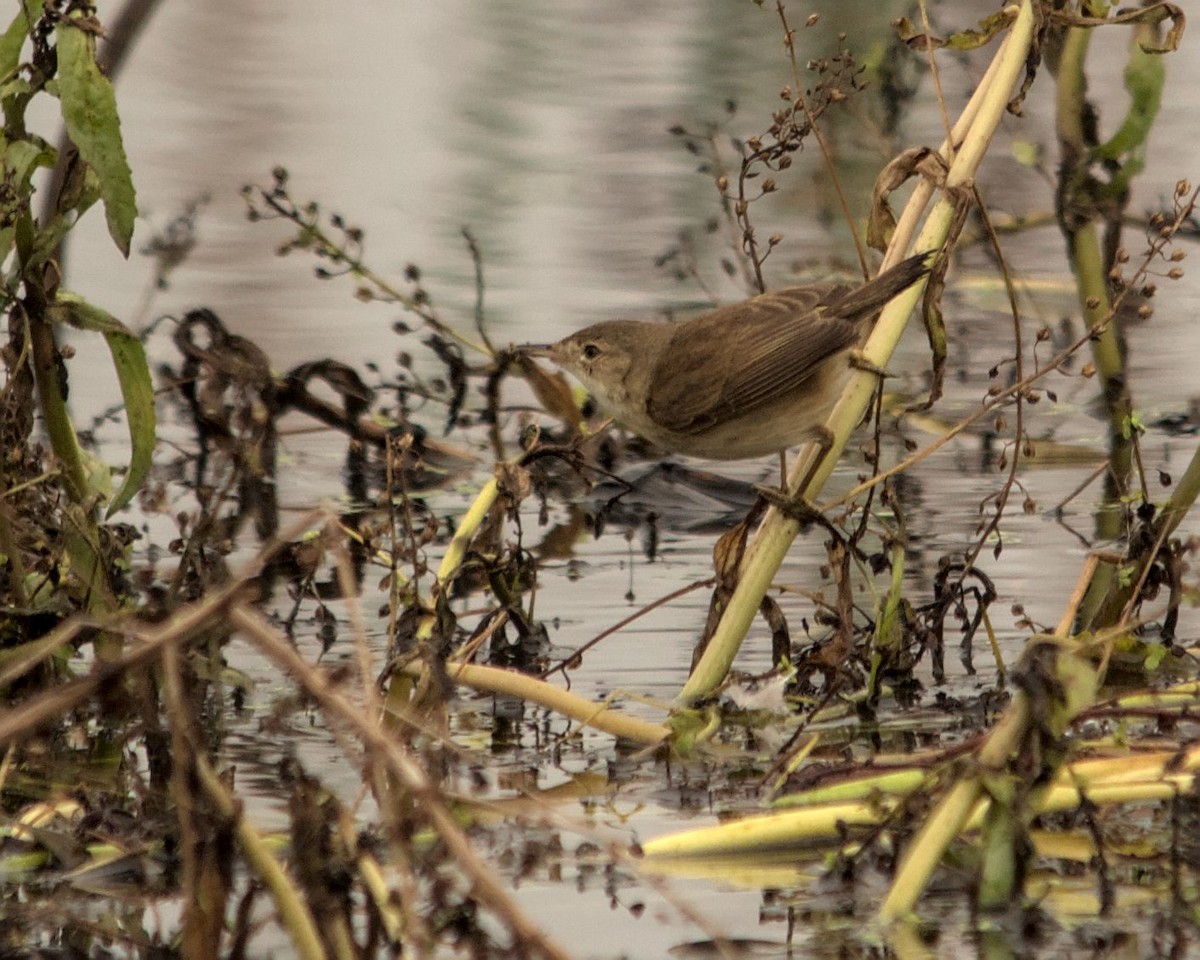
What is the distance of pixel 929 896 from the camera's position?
129 inches

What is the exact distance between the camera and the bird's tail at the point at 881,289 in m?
4.51

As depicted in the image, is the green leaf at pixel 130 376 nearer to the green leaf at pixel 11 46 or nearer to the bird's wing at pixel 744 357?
the green leaf at pixel 11 46

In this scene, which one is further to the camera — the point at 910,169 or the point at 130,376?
the point at 910,169

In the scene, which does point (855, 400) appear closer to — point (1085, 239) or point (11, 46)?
point (1085, 239)

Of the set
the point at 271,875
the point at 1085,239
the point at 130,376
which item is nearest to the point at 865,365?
the point at 1085,239

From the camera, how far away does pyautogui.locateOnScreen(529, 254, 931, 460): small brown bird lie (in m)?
4.80

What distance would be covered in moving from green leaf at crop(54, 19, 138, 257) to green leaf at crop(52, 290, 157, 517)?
0.31 m

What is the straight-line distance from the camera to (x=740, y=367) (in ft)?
16.6

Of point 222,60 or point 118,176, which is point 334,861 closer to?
point 118,176

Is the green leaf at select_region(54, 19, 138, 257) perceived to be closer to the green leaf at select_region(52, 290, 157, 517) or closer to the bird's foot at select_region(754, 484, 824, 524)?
the green leaf at select_region(52, 290, 157, 517)

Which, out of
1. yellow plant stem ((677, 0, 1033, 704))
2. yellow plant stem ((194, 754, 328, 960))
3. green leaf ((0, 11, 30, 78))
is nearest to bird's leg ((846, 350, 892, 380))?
yellow plant stem ((677, 0, 1033, 704))

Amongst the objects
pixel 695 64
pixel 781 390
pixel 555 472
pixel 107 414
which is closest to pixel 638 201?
pixel 695 64

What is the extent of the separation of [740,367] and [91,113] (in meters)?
1.81

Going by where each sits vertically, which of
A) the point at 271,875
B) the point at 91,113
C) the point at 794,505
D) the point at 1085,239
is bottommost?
the point at 271,875
